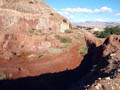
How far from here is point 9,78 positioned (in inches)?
484

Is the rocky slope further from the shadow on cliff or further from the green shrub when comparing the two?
the shadow on cliff

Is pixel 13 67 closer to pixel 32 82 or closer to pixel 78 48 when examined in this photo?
pixel 32 82

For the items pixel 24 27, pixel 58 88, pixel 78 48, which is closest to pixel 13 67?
pixel 58 88

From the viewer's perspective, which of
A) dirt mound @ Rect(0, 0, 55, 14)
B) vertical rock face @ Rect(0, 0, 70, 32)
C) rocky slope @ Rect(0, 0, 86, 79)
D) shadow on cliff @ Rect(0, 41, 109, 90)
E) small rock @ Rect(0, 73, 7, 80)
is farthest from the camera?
dirt mound @ Rect(0, 0, 55, 14)

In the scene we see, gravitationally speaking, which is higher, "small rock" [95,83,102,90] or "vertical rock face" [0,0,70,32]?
"vertical rock face" [0,0,70,32]

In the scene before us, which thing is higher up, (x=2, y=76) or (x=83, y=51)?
(x=83, y=51)

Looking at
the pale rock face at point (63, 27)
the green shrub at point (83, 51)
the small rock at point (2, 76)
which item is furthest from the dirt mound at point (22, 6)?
the small rock at point (2, 76)

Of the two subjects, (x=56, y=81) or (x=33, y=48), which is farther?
→ (x=33, y=48)

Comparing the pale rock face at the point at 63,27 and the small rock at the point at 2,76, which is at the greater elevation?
the pale rock face at the point at 63,27

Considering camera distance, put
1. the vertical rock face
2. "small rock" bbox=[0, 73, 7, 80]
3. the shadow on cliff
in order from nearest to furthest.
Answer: the shadow on cliff < "small rock" bbox=[0, 73, 7, 80] < the vertical rock face

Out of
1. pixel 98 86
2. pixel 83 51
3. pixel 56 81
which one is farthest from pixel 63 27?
pixel 98 86

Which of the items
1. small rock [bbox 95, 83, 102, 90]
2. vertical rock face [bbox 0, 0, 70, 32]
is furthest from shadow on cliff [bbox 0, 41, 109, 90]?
vertical rock face [bbox 0, 0, 70, 32]

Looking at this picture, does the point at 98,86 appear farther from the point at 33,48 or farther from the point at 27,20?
the point at 27,20

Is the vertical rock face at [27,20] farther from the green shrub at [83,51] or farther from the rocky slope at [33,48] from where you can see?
the green shrub at [83,51]
